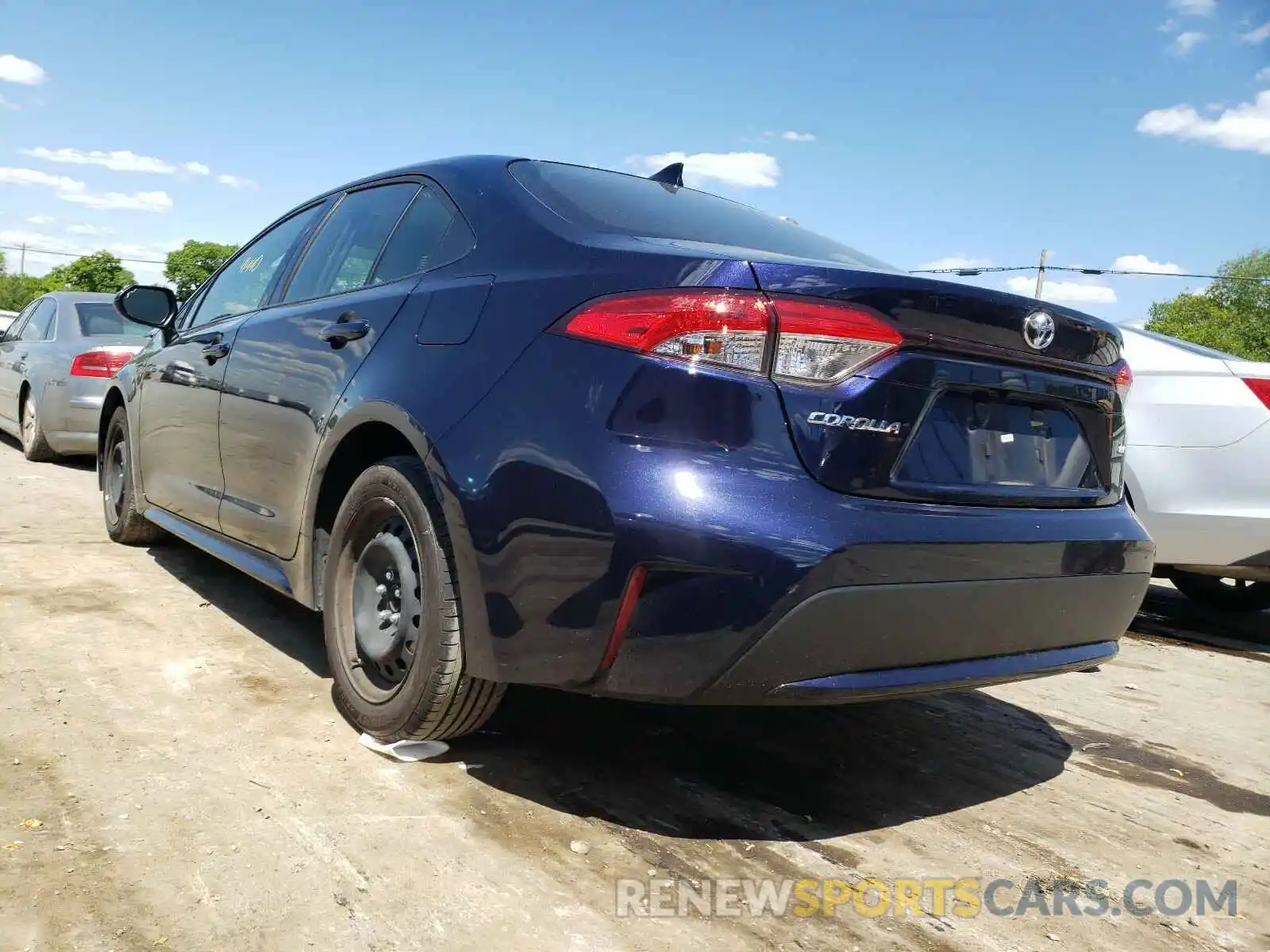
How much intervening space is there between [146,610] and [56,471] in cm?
492

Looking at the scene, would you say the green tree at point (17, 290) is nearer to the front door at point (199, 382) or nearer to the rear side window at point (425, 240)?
the front door at point (199, 382)

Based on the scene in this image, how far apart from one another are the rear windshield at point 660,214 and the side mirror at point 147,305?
2725 mm

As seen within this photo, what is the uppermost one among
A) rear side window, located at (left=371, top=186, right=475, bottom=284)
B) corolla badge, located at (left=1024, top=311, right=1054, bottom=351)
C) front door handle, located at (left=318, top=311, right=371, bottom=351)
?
rear side window, located at (left=371, top=186, right=475, bottom=284)

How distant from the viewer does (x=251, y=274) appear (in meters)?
4.22

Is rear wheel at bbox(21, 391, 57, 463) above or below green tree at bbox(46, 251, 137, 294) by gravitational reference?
below

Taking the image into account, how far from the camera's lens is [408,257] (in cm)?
301

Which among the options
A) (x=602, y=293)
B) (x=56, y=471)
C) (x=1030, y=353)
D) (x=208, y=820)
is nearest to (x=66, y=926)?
(x=208, y=820)

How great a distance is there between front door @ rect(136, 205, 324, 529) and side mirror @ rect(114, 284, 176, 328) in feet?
0.65

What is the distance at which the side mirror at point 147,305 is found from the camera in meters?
4.90

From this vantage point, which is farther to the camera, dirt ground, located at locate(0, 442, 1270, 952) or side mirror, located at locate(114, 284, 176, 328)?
side mirror, located at locate(114, 284, 176, 328)

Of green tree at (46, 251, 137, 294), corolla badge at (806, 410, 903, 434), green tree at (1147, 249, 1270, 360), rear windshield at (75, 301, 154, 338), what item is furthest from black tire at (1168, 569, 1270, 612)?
green tree at (46, 251, 137, 294)

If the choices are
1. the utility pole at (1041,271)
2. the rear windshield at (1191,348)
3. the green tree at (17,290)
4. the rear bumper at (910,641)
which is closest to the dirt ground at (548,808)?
the rear bumper at (910,641)

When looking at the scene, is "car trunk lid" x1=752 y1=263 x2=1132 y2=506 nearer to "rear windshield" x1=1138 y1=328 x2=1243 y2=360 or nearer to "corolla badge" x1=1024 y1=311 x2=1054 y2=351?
"corolla badge" x1=1024 y1=311 x2=1054 y2=351

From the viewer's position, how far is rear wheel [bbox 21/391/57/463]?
8.38m
